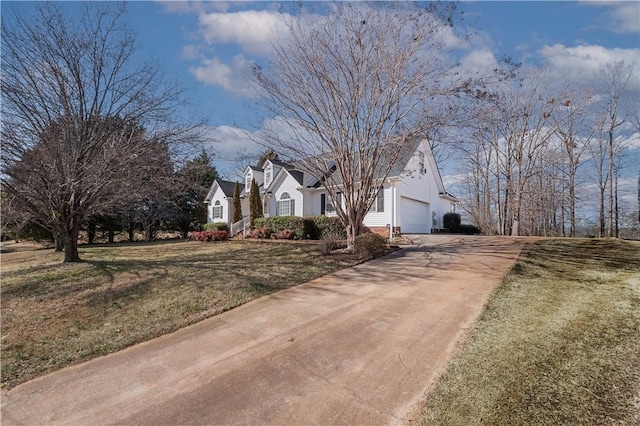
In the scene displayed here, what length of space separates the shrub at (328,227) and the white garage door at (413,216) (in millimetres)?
3898

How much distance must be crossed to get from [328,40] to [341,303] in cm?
800

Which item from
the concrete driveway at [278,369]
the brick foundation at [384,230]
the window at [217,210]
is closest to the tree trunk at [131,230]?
the window at [217,210]

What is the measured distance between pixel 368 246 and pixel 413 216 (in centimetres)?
Result: 1032

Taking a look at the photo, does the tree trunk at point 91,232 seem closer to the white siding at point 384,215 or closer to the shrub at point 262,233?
the shrub at point 262,233

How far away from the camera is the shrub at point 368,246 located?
9.90 metres

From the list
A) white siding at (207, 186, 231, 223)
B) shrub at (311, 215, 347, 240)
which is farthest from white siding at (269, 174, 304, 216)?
white siding at (207, 186, 231, 223)

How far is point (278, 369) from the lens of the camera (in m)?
3.72

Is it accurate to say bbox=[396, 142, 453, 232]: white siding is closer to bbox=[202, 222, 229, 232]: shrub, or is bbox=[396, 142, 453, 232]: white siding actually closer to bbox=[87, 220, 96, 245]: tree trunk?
bbox=[202, 222, 229, 232]: shrub

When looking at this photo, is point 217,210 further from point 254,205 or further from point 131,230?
point 254,205

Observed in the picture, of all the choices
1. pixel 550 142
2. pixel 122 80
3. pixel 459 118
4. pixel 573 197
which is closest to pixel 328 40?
pixel 459 118

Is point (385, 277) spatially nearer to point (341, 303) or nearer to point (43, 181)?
point (341, 303)

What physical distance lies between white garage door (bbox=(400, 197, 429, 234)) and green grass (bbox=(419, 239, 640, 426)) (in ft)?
39.7

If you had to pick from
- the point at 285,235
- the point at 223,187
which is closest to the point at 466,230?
the point at 285,235

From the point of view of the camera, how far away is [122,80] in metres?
10.2
